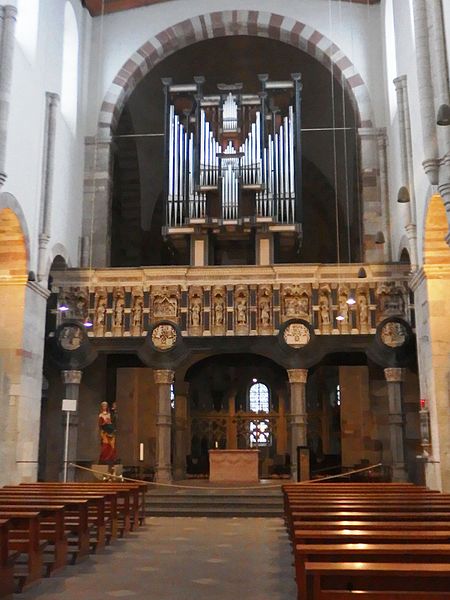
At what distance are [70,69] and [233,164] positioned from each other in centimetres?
490

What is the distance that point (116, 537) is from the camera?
9680 millimetres

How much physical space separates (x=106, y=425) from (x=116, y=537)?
5.86 metres

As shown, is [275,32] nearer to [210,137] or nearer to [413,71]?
[210,137]

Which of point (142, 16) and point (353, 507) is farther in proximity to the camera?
point (142, 16)

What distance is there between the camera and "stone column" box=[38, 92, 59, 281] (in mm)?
14867

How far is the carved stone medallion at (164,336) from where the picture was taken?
625 inches

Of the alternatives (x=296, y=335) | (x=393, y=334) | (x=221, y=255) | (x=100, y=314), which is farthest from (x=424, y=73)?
(x=100, y=314)

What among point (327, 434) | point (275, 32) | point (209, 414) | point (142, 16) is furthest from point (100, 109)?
point (327, 434)

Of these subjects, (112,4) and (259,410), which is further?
(259,410)

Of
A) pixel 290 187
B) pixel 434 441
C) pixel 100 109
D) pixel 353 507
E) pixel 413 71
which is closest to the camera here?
pixel 353 507

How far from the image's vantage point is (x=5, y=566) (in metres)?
5.64

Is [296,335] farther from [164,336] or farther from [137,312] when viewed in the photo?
[137,312]

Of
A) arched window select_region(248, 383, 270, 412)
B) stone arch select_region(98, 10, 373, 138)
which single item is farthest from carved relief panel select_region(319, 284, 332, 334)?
arched window select_region(248, 383, 270, 412)

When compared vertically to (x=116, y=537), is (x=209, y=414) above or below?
above
